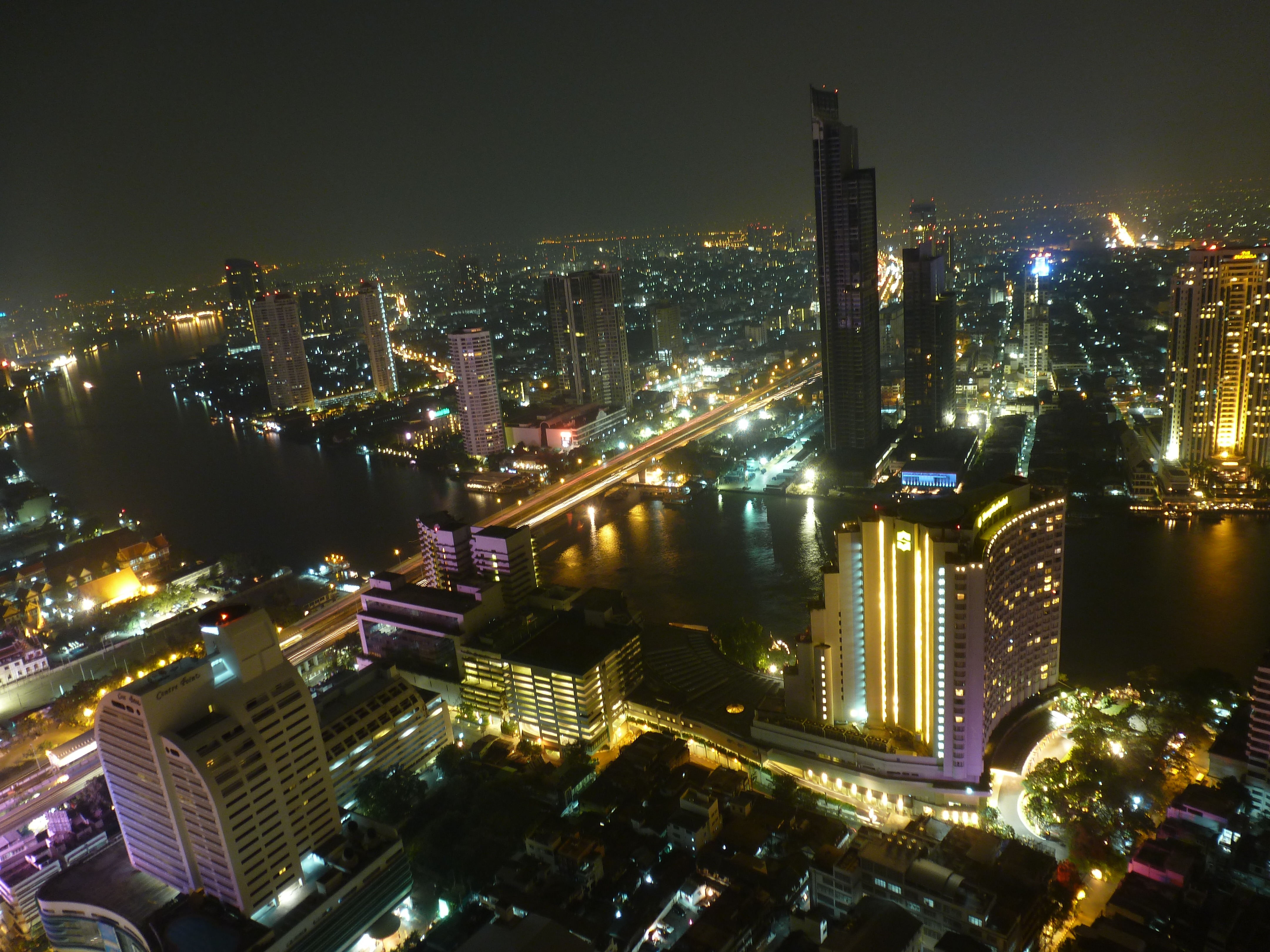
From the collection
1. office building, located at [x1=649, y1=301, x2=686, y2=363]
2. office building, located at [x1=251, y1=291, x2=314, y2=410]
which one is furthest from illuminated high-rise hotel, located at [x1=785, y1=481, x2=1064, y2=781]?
office building, located at [x1=251, y1=291, x2=314, y2=410]

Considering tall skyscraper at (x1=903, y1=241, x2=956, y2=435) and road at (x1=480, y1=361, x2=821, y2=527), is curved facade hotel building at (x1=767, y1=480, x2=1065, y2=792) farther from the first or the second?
tall skyscraper at (x1=903, y1=241, x2=956, y2=435)

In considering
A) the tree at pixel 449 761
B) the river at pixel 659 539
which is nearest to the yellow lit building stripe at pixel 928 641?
the river at pixel 659 539

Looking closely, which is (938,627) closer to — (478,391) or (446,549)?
(446,549)

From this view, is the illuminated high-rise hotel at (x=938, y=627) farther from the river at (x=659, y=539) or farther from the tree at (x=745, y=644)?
the river at (x=659, y=539)

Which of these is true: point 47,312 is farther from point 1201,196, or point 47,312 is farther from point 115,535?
point 1201,196

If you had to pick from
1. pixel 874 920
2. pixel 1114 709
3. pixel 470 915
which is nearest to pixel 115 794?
pixel 470 915

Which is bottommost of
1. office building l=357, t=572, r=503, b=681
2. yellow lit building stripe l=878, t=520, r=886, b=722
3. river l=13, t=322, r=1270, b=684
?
river l=13, t=322, r=1270, b=684
